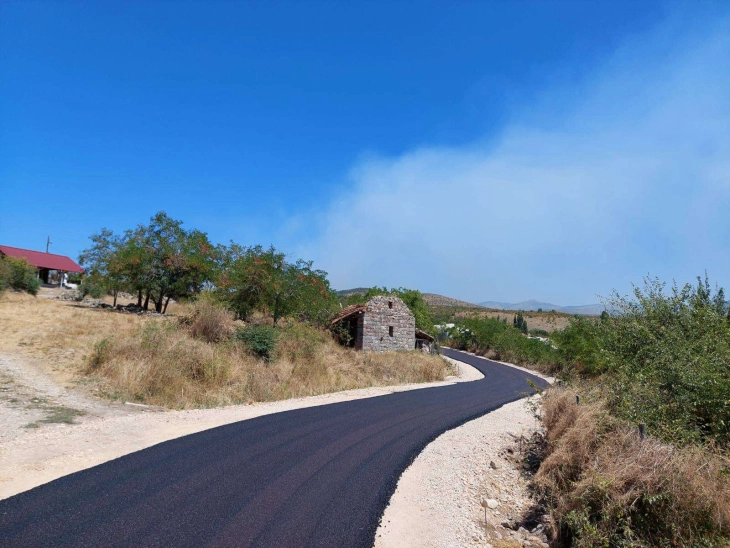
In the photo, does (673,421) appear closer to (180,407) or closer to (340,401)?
(340,401)

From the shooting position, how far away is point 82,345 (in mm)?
16859

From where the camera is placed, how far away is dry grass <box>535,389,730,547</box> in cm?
545

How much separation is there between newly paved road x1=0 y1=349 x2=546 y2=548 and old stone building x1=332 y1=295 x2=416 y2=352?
1940cm

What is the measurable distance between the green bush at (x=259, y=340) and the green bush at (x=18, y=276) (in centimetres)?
2949

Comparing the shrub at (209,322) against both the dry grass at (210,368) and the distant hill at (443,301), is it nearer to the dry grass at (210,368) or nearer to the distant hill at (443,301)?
the dry grass at (210,368)

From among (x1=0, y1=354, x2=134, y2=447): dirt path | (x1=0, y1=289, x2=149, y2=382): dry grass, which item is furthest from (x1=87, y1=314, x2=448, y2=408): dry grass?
(x1=0, y1=289, x2=149, y2=382): dry grass

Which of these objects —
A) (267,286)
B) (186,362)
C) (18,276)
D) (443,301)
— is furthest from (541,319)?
(186,362)

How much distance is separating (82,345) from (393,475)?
14789 millimetres

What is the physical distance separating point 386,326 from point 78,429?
74.1 feet

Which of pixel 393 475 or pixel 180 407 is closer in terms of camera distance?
pixel 393 475

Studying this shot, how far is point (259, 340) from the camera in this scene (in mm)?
18453

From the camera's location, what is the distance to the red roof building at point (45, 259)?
52906 mm

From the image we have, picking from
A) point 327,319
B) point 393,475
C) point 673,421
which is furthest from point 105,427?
point 327,319

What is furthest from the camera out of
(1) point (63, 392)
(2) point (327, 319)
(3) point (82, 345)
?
(2) point (327, 319)
